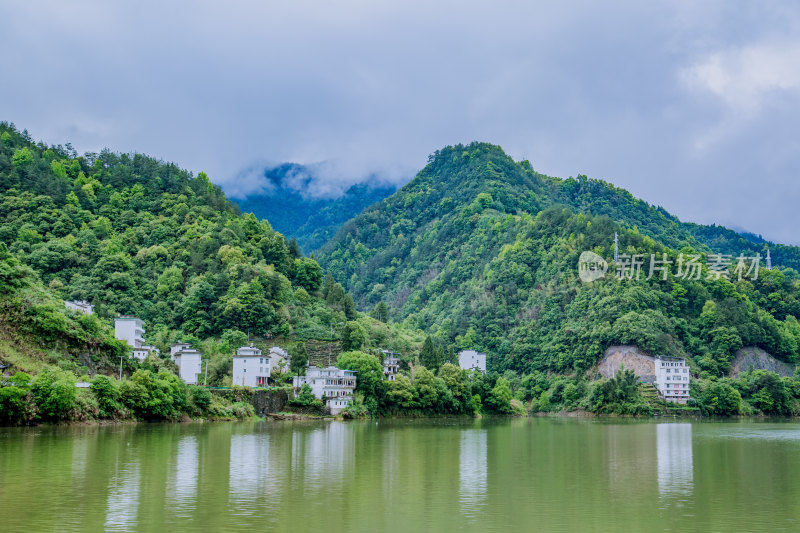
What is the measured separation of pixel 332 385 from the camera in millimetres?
73812

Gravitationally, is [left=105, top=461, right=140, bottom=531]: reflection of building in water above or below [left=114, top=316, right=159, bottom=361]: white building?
below

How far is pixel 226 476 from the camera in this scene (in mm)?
29156

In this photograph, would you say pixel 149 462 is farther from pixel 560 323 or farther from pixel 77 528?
pixel 560 323

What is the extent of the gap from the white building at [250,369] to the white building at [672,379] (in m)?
52.8

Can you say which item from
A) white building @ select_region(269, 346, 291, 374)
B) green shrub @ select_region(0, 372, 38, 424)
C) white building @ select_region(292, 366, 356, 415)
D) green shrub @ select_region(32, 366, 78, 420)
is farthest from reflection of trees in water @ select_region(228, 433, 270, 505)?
white building @ select_region(269, 346, 291, 374)

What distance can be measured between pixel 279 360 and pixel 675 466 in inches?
1949

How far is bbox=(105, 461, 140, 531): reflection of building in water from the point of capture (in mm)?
20547

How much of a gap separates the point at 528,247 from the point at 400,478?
121m

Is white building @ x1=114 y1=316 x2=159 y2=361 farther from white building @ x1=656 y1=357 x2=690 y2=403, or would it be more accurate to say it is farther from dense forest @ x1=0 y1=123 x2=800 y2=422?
white building @ x1=656 y1=357 x2=690 y2=403

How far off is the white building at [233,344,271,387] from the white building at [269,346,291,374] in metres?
2.41

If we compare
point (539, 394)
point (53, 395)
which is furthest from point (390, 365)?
point (53, 395)

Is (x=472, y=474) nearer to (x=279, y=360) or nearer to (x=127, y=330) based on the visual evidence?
(x=279, y=360)

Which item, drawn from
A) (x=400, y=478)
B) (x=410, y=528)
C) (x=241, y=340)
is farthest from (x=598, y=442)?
(x=241, y=340)

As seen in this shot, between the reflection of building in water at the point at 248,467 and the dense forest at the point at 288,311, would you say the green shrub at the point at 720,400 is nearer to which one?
the dense forest at the point at 288,311
